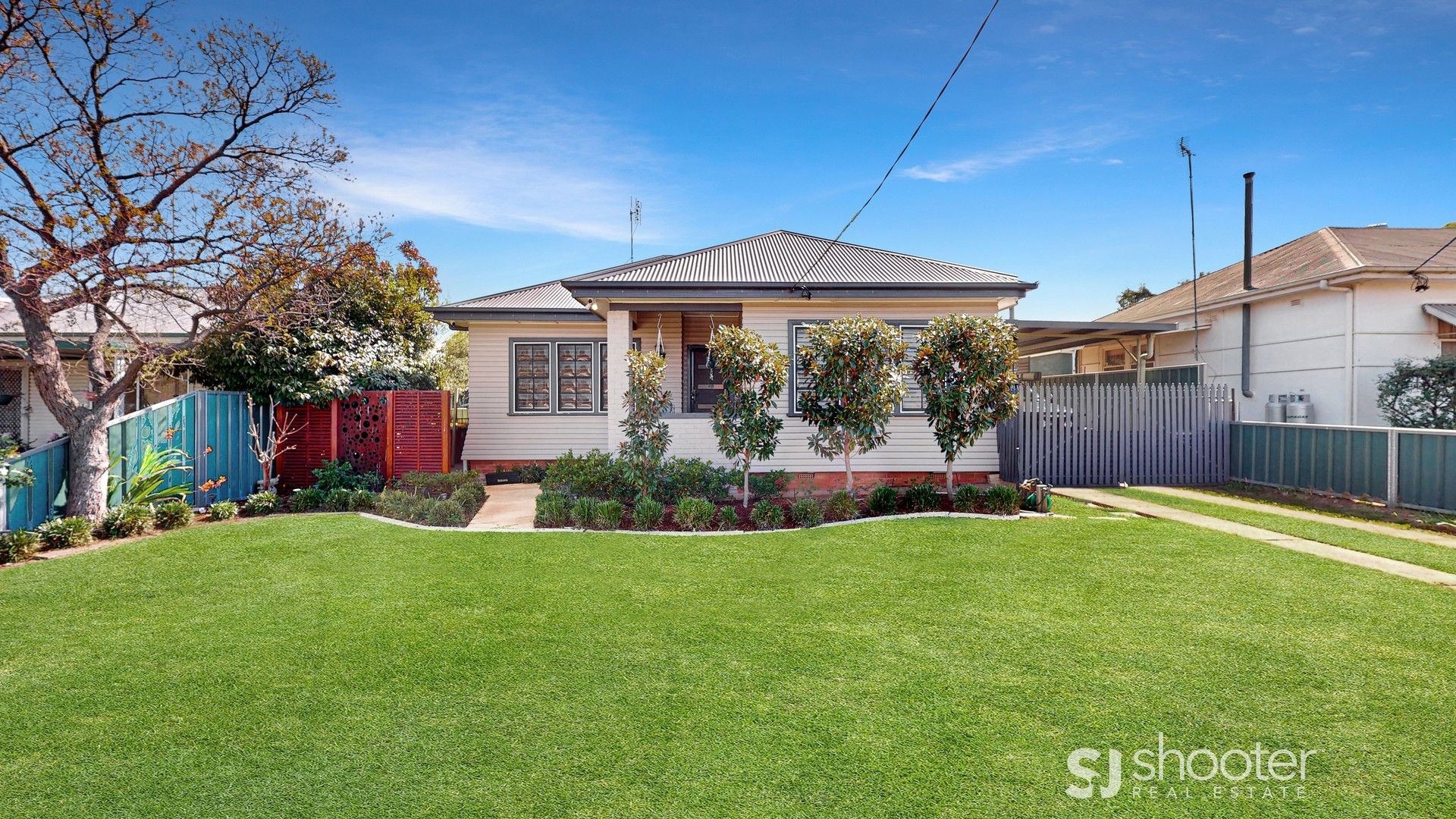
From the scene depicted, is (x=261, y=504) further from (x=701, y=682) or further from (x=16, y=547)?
(x=701, y=682)

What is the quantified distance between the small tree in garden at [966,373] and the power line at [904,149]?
2542 mm

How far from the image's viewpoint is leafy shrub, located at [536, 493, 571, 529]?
8.38 m

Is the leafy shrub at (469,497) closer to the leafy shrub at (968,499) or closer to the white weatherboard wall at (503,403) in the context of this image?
the white weatherboard wall at (503,403)

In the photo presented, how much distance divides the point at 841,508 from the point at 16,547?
865 centimetres

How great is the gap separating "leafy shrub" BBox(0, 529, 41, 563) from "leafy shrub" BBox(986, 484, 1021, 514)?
416 inches

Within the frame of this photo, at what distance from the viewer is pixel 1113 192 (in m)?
14.3

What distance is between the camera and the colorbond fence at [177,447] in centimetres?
731

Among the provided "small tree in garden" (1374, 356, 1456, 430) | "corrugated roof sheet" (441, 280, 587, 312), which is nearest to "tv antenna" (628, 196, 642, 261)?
"corrugated roof sheet" (441, 280, 587, 312)

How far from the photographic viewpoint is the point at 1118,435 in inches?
474

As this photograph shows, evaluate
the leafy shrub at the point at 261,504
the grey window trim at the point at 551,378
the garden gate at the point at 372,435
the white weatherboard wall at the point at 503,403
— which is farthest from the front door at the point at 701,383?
the leafy shrub at the point at 261,504

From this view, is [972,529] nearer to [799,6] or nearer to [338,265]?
[799,6]

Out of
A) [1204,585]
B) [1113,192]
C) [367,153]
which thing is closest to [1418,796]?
[1204,585]

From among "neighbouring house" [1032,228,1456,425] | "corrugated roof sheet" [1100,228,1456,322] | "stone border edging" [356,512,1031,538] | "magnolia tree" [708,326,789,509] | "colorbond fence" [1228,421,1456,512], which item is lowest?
"stone border edging" [356,512,1031,538]

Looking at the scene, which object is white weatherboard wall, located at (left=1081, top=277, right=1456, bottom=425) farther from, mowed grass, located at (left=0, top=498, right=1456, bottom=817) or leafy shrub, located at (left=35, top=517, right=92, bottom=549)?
leafy shrub, located at (left=35, top=517, right=92, bottom=549)
